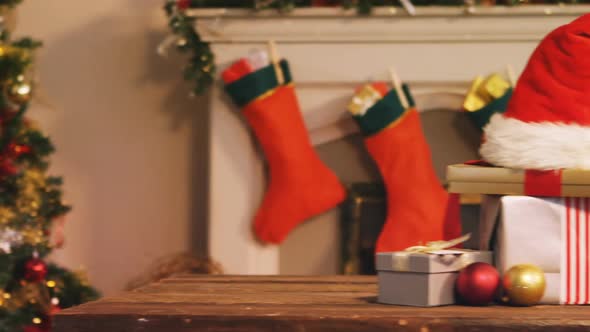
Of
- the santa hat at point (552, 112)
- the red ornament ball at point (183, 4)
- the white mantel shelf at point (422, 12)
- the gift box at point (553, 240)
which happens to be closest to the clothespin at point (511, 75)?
the white mantel shelf at point (422, 12)

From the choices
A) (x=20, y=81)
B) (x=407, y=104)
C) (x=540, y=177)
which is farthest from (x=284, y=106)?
(x=540, y=177)

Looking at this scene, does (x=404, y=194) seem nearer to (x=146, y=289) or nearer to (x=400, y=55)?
(x=400, y=55)

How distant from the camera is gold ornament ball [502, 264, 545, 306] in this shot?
3.43 ft

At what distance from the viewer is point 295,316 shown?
97cm

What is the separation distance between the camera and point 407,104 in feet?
8.04

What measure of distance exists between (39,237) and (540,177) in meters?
1.68

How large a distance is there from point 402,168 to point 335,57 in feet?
1.33

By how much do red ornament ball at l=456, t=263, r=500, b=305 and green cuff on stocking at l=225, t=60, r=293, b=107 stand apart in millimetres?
1457

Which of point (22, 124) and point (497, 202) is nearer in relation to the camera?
point (497, 202)

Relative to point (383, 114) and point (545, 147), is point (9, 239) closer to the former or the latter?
point (383, 114)

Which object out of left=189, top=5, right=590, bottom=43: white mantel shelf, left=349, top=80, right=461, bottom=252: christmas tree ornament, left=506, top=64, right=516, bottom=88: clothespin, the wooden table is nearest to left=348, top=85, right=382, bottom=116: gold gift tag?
left=349, top=80, right=461, bottom=252: christmas tree ornament

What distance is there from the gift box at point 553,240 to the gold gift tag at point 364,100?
136cm

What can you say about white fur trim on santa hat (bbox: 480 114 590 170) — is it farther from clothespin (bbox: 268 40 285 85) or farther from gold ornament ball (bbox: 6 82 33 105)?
gold ornament ball (bbox: 6 82 33 105)

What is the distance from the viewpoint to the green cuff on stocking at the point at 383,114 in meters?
2.42
